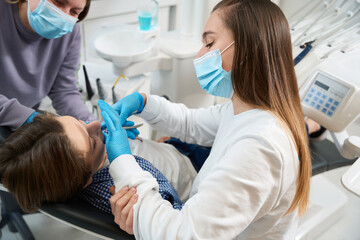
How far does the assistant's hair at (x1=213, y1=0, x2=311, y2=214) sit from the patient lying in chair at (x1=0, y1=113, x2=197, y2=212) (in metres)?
0.47

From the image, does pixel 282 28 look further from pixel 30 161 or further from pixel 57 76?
pixel 57 76

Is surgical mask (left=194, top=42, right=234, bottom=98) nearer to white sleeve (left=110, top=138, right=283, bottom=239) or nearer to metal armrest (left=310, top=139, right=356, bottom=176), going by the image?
white sleeve (left=110, top=138, right=283, bottom=239)

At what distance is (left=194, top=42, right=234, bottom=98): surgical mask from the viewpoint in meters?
1.02

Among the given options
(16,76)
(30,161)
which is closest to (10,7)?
(16,76)

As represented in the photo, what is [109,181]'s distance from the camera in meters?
1.17

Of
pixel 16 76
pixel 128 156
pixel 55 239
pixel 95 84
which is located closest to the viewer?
pixel 128 156

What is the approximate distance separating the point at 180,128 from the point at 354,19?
3.58ft

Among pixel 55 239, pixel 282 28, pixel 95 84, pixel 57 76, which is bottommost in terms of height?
pixel 55 239

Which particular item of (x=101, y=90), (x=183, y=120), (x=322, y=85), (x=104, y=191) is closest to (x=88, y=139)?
(x=104, y=191)

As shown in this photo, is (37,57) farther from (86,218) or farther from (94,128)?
(86,218)

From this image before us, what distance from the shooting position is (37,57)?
1.43 meters

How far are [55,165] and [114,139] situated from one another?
0.21 meters

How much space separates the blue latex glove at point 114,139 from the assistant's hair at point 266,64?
1.40 feet

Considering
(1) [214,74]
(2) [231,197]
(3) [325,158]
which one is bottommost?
(3) [325,158]
